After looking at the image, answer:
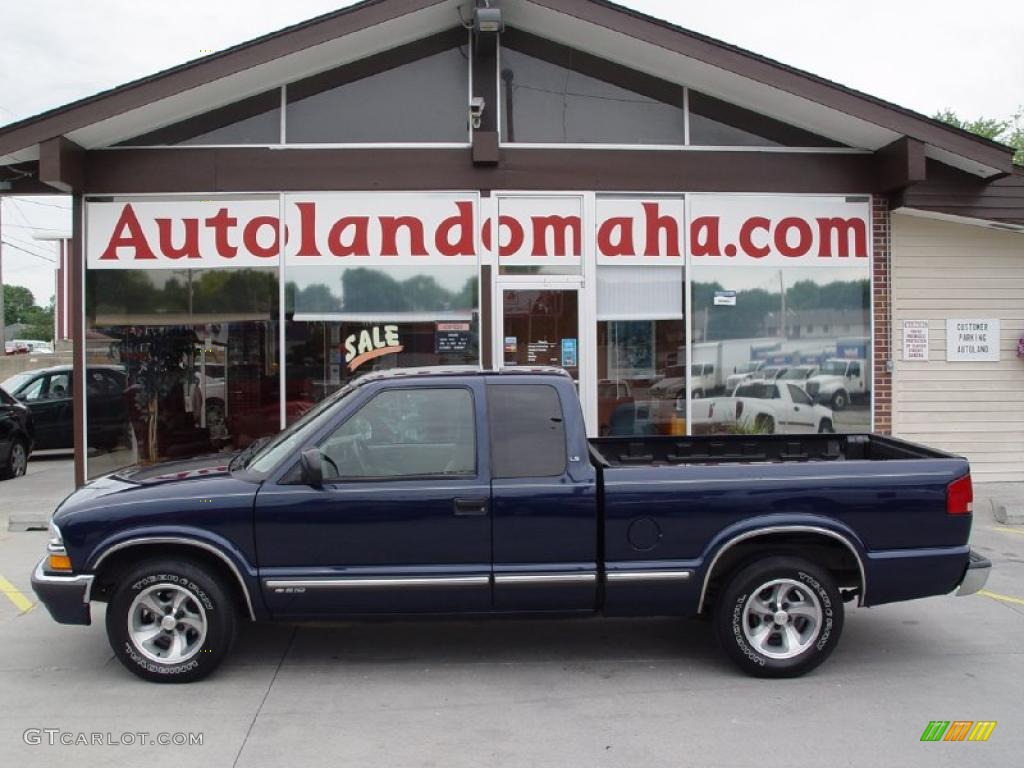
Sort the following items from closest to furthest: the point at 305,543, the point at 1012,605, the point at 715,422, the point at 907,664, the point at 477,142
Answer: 1. the point at 305,543
2. the point at 907,664
3. the point at 1012,605
4. the point at 477,142
5. the point at 715,422

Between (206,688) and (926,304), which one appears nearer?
(206,688)

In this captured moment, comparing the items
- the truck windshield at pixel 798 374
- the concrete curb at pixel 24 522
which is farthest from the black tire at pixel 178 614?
the truck windshield at pixel 798 374

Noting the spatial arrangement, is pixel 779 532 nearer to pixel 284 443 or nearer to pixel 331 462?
pixel 331 462

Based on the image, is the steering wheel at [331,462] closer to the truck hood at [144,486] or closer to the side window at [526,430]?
the truck hood at [144,486]

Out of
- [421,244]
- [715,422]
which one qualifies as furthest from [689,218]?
[421,244]

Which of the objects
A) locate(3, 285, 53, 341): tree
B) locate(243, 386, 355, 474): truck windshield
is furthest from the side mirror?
locate(3, 285, 53, 341): tree

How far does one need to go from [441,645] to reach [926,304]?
801cm

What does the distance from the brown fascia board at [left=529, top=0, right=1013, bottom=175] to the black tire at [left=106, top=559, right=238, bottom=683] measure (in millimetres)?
6975

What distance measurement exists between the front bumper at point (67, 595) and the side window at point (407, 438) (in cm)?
146

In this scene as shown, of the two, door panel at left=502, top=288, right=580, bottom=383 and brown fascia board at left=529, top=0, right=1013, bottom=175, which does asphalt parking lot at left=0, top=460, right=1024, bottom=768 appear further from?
brown fascia board at left=529, top=0, right=1013, bottom=175

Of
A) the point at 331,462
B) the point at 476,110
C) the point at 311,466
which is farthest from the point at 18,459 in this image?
the point at 311,466

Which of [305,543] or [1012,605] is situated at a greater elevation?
[305,543]

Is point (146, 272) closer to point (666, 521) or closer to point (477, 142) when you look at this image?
point (477, 142)

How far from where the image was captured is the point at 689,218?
34.8 feet
